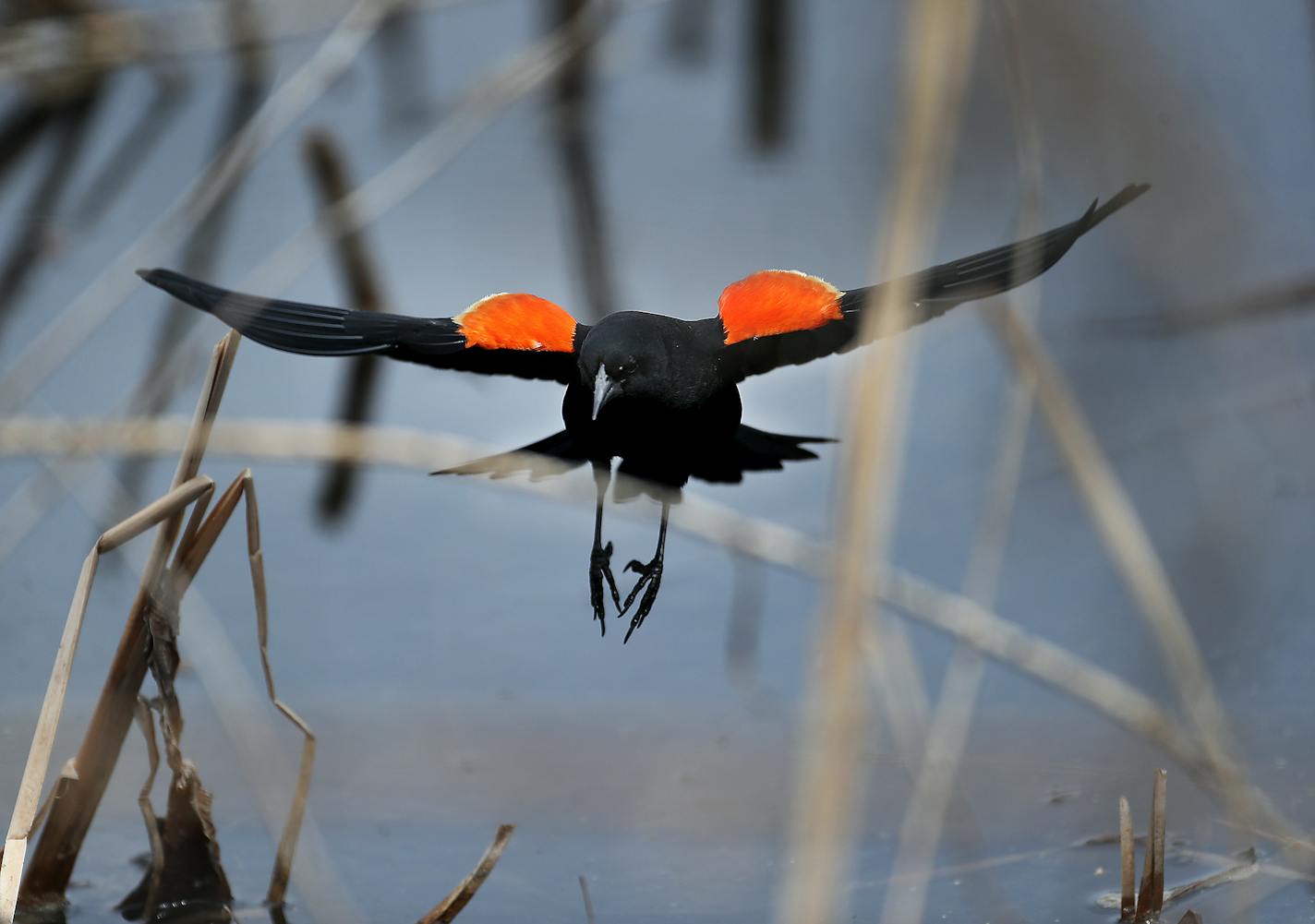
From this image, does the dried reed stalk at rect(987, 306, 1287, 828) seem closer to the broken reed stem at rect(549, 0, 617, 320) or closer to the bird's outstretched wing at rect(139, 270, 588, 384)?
the bird's outstretched wing at rect(139, 270, 588, 384)

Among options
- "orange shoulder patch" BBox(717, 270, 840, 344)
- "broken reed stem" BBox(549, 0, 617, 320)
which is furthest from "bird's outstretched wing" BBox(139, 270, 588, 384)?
"broken reed stem" BBox(549, 0, 617, 320)

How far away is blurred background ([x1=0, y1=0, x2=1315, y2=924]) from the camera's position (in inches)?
75.5

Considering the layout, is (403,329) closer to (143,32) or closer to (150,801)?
(150,801)

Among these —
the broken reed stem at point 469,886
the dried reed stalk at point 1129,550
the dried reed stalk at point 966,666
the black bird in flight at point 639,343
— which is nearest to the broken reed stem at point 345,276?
Answer: the black bird in flight at point 639,343

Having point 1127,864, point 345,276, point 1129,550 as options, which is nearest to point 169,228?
point 345,276

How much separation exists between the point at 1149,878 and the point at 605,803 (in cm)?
81

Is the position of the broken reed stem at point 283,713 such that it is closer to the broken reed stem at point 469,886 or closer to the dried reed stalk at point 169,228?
the broken reed stem at point 469,886

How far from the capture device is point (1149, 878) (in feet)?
5.44

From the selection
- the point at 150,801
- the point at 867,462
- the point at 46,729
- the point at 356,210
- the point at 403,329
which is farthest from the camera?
the point at 356,210

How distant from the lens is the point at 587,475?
253 centimetres

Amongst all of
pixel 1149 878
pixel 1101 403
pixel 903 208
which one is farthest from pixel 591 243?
pixel 903 208

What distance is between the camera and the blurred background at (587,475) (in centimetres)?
192

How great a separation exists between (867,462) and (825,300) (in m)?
0.81

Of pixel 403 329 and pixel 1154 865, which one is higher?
pixel 403 329
